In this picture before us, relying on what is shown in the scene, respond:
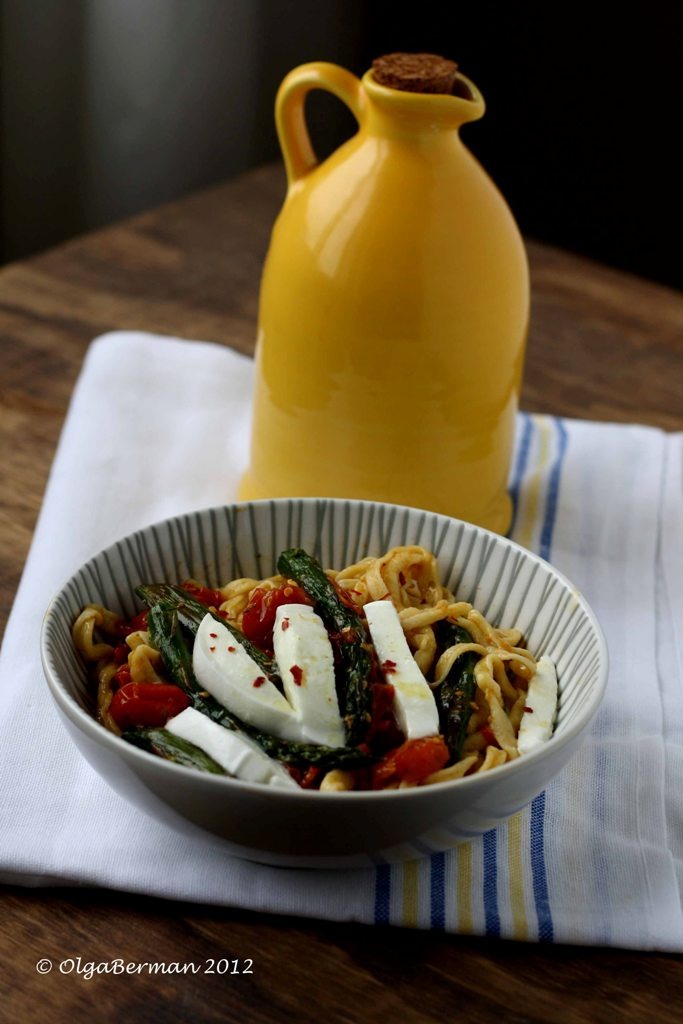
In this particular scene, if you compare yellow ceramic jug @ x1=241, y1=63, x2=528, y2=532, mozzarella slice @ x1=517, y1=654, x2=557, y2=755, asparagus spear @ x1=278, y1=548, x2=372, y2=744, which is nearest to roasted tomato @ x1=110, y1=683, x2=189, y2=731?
asparagus spear @ x1=278, y1=548, x2=372, y2=744

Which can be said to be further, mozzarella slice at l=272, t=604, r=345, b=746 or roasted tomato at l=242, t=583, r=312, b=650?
roasted tomato at l=242, t=583, r=312, b=650

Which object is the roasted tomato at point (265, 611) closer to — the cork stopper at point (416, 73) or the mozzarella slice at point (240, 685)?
→ the mozzarella slice at point (240, 685)

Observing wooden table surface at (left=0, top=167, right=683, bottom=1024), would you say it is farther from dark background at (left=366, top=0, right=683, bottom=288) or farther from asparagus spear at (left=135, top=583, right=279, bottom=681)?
dark background at (left=366, top=0, right=683, bottom=288)

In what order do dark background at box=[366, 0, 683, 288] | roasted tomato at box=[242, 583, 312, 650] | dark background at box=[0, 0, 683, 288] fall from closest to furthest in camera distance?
roasted tomato at box=[242, 583, 312, 650] → dark background at box=[0, 0, 683, 288] → dark background at box=[366, 0, 683, 288]

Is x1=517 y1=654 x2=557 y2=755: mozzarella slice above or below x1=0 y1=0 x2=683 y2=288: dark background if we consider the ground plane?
above

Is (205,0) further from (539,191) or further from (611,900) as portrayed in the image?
(611,900)

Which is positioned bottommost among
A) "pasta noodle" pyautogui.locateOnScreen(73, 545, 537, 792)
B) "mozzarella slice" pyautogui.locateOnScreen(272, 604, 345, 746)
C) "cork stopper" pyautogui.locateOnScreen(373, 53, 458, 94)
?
"pasta noodle" pyautogui.locateOnScreen(73, 545, 537, 792)

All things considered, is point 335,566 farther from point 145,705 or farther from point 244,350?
point 244,350

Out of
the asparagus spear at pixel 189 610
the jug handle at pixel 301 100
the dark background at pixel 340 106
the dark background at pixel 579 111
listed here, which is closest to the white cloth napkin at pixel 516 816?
the asparagus spear at pixel 189 610
